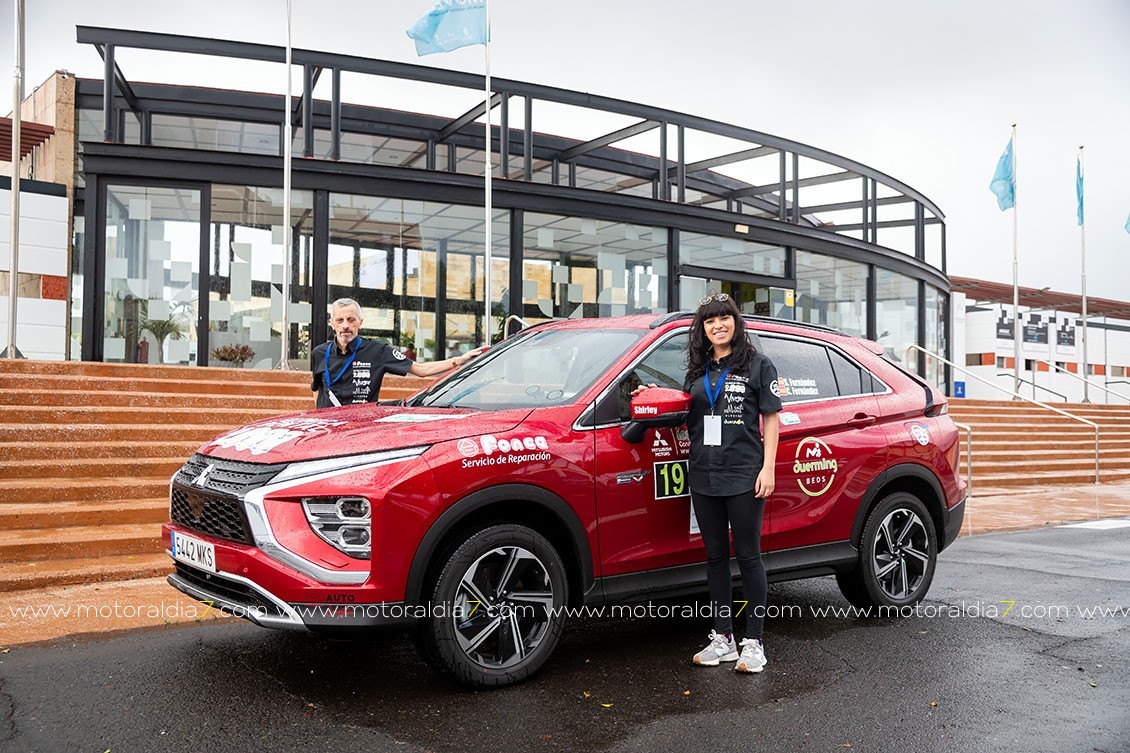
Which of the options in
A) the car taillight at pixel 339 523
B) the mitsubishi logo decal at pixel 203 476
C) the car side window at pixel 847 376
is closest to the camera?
the car taillight at pixel 339 523

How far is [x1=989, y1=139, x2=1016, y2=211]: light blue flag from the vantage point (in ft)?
88.1

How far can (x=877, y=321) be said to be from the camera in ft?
78.4

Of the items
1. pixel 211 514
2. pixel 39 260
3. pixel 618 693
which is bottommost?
pixel 618 693

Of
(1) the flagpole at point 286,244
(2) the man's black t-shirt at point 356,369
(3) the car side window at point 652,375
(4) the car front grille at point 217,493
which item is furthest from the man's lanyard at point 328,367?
(1) the flagpole at point 286,244

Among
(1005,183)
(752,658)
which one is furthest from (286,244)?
(1005,183)

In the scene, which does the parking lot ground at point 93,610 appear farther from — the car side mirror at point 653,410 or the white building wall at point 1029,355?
the white building wall at point 1029,355

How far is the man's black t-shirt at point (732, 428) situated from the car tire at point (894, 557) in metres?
1.46

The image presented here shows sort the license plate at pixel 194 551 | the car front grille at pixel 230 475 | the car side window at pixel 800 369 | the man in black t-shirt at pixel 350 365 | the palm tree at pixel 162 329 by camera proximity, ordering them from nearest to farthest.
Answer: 1. the car front grille at pixel 230 475
2. the license plate at pixel 194 551
3. the car side window at pixel 800 369
4. the man in black t-shirt at pixel 350 365
5. the palm tree at pixel 162 329

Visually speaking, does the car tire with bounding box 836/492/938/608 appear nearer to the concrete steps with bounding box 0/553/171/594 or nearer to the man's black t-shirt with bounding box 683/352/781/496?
the man's black t-shirt with bounding box 683/352/781/496

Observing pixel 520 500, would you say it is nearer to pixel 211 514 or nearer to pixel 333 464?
pixel 333 464

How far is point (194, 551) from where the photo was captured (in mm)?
4148

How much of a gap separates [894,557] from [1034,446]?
13.6 m

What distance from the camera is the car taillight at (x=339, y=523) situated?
379 cm

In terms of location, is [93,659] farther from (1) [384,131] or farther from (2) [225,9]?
(1) [384,131]
